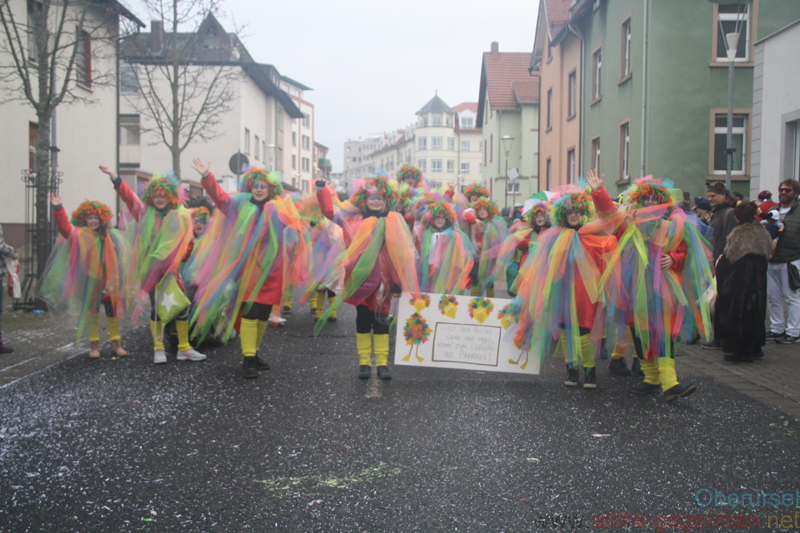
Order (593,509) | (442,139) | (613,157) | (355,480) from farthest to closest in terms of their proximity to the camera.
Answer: (442,139)
(613,157)
(355,480)
(593,509)

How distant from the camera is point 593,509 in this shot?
3250mm

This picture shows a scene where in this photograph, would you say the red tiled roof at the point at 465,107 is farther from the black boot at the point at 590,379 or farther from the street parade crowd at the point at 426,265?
the black boot at the point at 590,379

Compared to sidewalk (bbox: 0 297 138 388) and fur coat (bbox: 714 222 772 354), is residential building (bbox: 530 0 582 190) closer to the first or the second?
fur coat (bbox: 714 222 772 354)

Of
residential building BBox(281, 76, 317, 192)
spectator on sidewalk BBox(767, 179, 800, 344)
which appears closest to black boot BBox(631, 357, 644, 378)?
spectator on sidewalk BBox(767, 179, 800, 344)

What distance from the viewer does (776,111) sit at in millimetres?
12289

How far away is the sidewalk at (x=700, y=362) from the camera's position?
18.7 ft

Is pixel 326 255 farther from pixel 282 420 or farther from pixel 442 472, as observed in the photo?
pixel 442 472

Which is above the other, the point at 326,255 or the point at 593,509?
the point at 326,255

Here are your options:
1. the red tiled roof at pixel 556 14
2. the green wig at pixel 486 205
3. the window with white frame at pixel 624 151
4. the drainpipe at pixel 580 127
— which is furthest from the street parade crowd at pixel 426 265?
the red tiled roof at pixel 556 14

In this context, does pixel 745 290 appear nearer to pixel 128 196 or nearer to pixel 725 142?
pixel 128 196

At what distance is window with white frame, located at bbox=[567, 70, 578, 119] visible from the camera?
25372 millimetres

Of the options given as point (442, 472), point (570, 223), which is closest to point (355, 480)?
point (442, 472)

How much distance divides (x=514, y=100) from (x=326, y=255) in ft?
134

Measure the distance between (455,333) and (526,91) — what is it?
1622 inches
